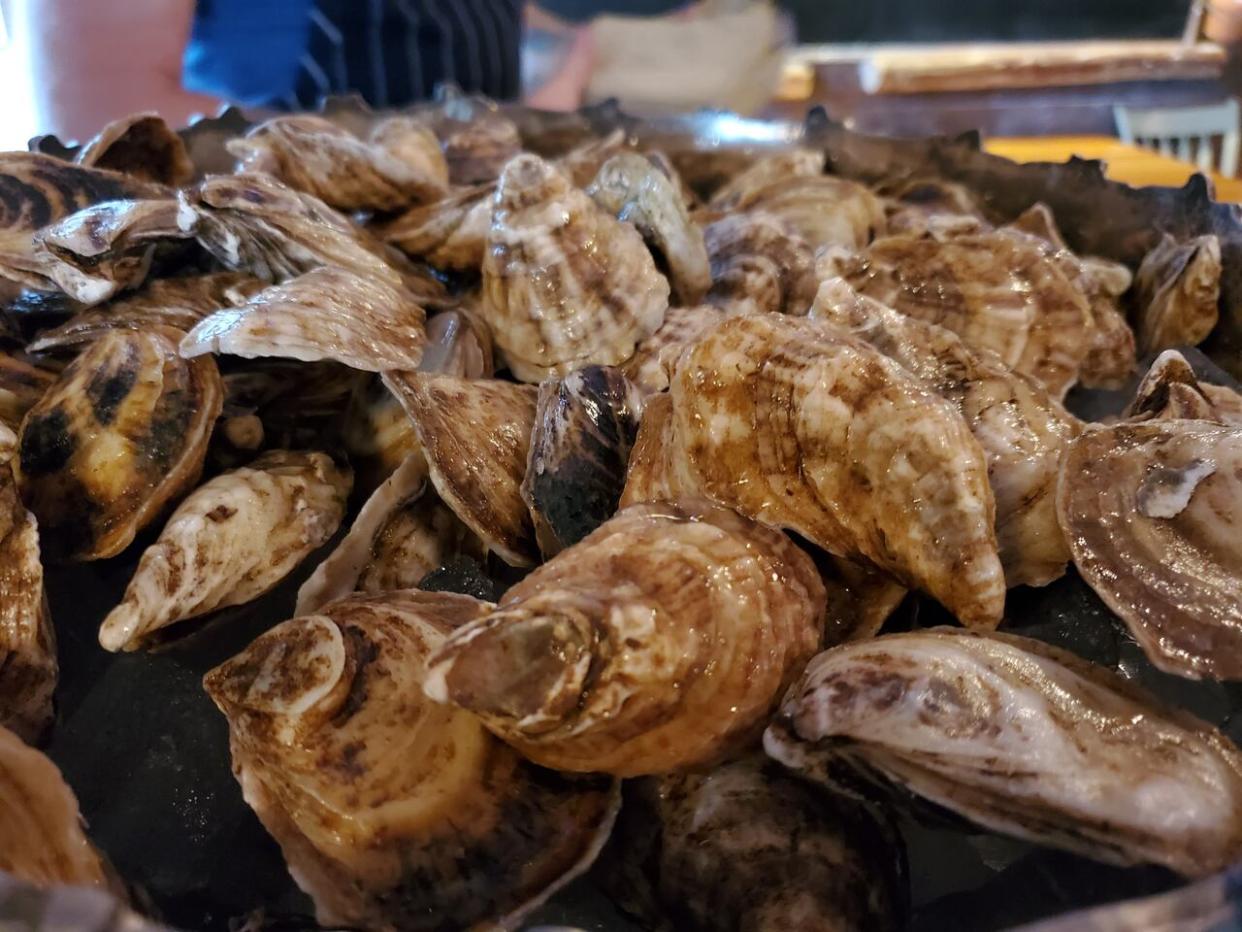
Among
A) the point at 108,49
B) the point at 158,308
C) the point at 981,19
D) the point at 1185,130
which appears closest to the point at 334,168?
the point at 158,308

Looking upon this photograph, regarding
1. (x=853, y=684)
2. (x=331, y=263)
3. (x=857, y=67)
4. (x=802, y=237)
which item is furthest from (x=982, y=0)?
(x=853, y=684)

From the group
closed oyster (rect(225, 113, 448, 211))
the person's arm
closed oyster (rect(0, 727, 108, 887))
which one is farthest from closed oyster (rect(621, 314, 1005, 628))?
the person's arm

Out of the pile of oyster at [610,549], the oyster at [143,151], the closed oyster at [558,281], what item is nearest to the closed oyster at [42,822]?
the pile of oyster at [610,549]

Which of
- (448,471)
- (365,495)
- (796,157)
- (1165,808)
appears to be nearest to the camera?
(1165,808)

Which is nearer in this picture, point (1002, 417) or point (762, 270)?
point (1002, 417)

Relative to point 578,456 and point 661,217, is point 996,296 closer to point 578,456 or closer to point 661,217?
point 661,217

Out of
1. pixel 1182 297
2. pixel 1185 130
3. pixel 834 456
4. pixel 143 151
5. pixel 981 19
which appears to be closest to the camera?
pixel 834 456

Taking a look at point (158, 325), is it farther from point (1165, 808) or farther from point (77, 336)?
point (1165, 808)

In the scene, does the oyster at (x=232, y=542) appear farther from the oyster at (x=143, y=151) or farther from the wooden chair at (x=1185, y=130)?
the wooden chair at (x=1185, y=130)
